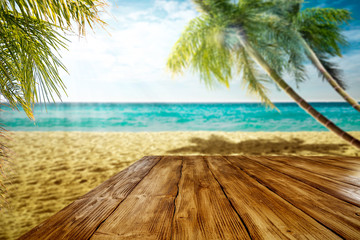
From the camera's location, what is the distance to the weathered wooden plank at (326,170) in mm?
983

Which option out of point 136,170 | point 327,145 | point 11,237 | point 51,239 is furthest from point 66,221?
point 327,145

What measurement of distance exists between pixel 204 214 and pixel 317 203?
45 centimetres

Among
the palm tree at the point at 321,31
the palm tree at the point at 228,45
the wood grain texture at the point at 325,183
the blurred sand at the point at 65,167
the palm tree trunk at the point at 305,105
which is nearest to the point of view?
the wood grain texture at the point at 325,183

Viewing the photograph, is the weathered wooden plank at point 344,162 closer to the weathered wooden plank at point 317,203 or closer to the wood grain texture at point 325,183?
the wood grain texture at point 325,183

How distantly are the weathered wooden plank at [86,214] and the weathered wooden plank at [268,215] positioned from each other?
455mm

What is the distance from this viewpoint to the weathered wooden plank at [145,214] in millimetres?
496

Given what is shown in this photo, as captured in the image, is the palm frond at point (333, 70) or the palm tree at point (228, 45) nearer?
the palm tree at point (228, 45)

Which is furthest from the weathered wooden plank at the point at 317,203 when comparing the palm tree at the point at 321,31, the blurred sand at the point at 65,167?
the palm tree at the point at 321,31

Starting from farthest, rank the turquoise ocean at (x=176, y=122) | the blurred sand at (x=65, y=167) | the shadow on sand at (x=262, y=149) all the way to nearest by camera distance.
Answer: the turquoise ocean at (x=176, y=122), the shadow on sand at (x=262, y=149), the blurred sand at (x=65, y=167)

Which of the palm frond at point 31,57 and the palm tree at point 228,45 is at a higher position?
the palm tree at point 228,45

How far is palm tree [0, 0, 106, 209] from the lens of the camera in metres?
1.02

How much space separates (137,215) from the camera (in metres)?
0.60

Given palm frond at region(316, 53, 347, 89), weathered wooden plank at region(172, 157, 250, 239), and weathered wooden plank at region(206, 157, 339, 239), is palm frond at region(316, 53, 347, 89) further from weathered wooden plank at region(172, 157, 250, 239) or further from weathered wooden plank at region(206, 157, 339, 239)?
weathered wooden plank at region(172, 157, 250, 239)

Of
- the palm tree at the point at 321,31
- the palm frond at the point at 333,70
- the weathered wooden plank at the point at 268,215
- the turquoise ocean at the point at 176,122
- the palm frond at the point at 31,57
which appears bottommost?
the turquoise ocean at the point at 176,122
